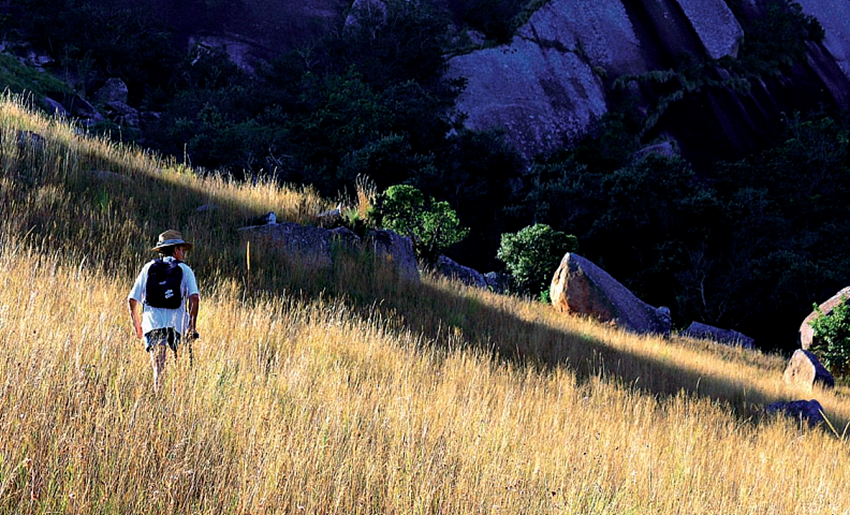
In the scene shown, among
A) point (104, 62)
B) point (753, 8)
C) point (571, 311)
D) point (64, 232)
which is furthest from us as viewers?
point (753, 8)

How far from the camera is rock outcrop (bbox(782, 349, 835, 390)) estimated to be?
14.7 meters

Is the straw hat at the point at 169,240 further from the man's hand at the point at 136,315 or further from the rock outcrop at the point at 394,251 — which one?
the rock outcrop at the point at 394,251

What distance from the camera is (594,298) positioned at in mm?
17500

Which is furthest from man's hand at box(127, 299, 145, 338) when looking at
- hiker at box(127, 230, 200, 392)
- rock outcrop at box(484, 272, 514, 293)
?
rock outcrop at box(484, 272, 514, 293)

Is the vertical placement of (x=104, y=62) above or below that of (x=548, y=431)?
above

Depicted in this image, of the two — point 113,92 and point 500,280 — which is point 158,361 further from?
point 113,92

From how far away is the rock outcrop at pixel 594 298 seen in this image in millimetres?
17422

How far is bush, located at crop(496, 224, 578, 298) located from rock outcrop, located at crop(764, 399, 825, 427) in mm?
12699

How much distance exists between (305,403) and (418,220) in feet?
46.3

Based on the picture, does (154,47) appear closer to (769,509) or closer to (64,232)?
(64,232)

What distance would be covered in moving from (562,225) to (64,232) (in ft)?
77.3

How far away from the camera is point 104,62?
44.7 m

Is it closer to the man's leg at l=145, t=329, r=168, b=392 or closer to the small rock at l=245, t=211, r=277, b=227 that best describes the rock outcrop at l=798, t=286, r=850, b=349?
the small rock at l=245, t=211, r=277, b=227

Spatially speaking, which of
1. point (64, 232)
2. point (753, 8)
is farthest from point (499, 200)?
point (753, 8)
